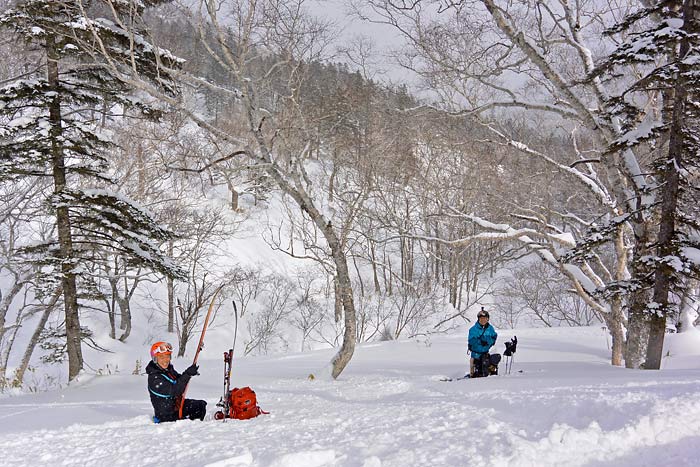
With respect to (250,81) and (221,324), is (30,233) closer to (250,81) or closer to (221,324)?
(221,324)

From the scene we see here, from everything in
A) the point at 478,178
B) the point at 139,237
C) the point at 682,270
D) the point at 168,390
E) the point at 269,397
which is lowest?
the point at 269,397

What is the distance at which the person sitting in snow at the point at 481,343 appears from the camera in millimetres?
9945

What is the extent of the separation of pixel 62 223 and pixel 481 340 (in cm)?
933

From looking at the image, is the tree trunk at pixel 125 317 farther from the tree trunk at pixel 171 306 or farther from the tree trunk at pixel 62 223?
the tree trunk at pixel 62 223

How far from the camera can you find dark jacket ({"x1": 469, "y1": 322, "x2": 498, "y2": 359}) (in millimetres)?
10000

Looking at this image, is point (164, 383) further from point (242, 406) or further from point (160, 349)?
point (242, 406)

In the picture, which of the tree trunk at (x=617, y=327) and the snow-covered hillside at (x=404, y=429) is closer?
the snow-covered hillside at (x=404, y=429)

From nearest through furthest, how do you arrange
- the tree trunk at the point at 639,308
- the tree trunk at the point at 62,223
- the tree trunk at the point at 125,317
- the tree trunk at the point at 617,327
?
the tree trunk at the point at 639,308, the tree trunk at the point at 62,223, the tree trunk at the point at 617,327, the tree trunk at the point at 125,317

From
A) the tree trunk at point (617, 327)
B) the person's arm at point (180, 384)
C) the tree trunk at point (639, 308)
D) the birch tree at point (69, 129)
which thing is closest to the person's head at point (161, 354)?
the person's arm at point (180, 384)

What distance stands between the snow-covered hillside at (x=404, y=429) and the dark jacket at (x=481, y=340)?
2.31 meters

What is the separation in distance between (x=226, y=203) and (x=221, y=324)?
1317cm

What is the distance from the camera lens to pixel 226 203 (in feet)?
119

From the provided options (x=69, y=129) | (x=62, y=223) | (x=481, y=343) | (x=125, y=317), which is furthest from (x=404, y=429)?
(x=125, y=317)

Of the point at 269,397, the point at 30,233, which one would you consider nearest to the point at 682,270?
the point at 269,397
